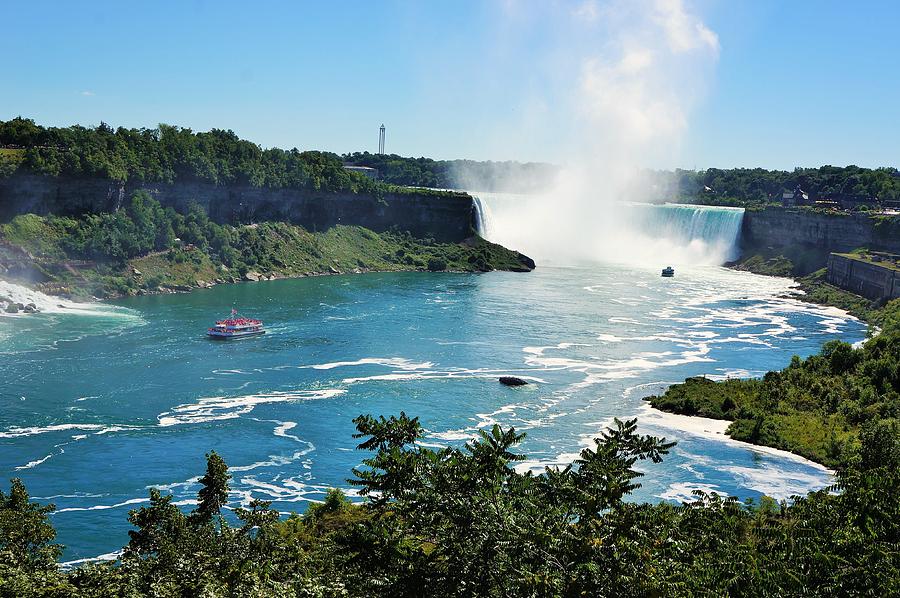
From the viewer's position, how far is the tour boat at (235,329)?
59.3 metres

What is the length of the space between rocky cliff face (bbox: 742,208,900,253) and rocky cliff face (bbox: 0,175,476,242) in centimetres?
3220

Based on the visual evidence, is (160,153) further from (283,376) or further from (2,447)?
(2,447)

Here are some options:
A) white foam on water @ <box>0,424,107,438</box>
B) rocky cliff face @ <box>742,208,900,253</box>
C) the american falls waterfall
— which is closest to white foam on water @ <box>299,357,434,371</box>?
white foam on water @ <box>0,424,107,438</box>

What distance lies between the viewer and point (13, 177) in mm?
78625

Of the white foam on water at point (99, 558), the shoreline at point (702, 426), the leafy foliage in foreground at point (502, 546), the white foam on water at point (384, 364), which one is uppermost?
the leafy foliage in foreground at point (502, 546)

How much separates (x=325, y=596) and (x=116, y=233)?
228 feet

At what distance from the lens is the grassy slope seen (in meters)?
74.6

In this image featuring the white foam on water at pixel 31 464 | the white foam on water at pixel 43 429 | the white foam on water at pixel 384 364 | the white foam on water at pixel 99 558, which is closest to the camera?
the white foam on water at pixel 99 558

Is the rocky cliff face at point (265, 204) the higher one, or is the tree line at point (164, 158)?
the tree line at point (164, 158)

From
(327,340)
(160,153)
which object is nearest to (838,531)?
(327,340)

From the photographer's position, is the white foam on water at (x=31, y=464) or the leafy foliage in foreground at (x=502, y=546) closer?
the leafy foliage in foreground at (x=502, y=546)

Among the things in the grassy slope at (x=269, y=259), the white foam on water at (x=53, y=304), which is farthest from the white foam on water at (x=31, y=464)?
the grassy slope at (x=269, y=259)

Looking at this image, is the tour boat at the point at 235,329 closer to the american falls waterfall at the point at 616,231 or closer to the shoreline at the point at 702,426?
the shoreline at the point at 702,426

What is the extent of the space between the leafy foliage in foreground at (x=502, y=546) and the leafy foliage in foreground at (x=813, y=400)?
58.1ft
